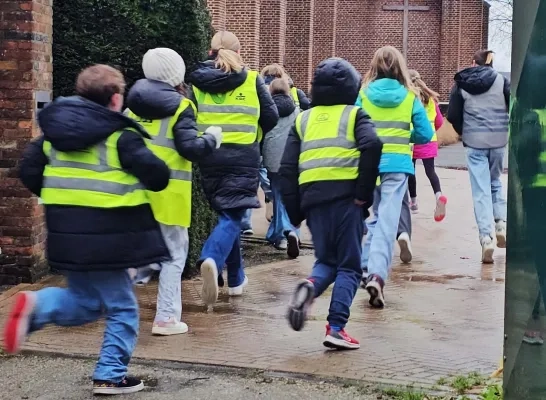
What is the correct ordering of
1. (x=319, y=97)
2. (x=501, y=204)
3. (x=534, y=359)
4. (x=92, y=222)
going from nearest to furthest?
(x=534, y=359) < (x=92, y=222) < (x=319, y=97) < (x=501, y=204)

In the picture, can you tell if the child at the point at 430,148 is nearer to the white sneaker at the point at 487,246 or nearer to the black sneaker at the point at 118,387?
the white sneaker at the point at 487,246

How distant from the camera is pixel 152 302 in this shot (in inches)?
291

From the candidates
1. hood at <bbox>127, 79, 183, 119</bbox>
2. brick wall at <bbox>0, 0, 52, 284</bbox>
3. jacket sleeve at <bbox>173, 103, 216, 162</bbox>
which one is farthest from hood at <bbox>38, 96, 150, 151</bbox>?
brick wall at <bbox>0, 0, 52, 284</bbox>

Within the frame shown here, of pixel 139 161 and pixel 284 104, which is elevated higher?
pixel 284 104

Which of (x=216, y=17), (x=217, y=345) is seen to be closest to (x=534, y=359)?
(x=217, y=345)

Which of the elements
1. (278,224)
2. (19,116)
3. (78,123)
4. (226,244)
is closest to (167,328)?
(226,244)

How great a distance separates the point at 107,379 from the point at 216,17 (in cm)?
1370

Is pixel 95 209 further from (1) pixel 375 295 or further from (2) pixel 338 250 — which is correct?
(1) pixel 375 295

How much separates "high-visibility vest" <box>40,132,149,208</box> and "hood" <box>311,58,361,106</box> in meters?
1.66

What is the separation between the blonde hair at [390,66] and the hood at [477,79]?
1780 millimetres

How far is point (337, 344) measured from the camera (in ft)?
19.7

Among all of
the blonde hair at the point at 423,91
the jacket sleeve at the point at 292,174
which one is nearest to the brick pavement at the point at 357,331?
the jacket sleeve at the point at 292,174

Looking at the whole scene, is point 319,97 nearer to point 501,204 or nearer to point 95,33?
point 95,33

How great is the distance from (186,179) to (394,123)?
6.84 feet
